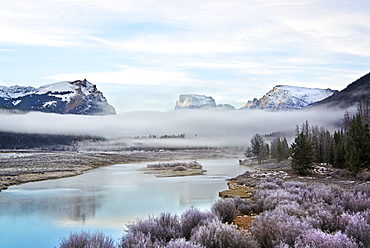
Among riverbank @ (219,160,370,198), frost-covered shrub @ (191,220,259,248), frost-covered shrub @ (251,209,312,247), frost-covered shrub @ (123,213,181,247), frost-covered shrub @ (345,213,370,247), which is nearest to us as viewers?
frost-covered shrub @ (191,220,259,248)

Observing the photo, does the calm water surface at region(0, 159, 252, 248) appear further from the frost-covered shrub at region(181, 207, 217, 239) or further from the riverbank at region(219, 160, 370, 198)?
the riverbank at region(219, 160, 370, 198)

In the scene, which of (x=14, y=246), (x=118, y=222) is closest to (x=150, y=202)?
(x=118, y=222)

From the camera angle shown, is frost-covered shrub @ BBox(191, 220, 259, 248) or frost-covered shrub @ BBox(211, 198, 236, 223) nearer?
frost-covered shrub @ BBox(191, 220, 259, 248)

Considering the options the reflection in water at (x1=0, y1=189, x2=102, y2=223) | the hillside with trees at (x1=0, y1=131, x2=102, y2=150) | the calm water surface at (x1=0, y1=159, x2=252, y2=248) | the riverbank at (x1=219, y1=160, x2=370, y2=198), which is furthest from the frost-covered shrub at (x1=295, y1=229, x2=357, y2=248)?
the hillside with trees at (x1=0, y1=131, x2=102, y2=150)

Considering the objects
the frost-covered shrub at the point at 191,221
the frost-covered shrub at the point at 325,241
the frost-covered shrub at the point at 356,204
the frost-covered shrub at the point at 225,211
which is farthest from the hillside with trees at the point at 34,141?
the frost-covered shrub at the point at 325,241

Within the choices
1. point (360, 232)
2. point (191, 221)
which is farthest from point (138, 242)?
point (360, 232)

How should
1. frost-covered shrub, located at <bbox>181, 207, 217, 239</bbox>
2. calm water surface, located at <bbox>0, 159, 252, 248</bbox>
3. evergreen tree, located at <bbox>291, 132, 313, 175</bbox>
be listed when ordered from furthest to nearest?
evergreen tree, located at <bbox>291, 132, 313, 175</bbox>, calm water surface, located at <bbox>0, 159, 252, 248</bbox>, frost-covered shrub, located at <bbox>181, 207, 217, 239</bbox>

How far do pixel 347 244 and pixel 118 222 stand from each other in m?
11.8

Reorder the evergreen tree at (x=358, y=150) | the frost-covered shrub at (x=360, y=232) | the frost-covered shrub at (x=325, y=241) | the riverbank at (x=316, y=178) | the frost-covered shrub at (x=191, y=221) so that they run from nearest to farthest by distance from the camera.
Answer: the frost-covered shrub at (x=325, y=241)
the frost-covered shrub at (x=360, y=232)
the frost-covered shrub at (x=191, y=221)
the riverbank at (x=316, y=178)
the evergreen tree at (x=358, y=150)

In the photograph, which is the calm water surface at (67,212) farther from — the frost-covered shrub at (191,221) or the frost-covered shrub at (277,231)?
the frost-covered shrub at (277,231)

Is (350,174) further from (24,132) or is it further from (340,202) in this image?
(24,132)

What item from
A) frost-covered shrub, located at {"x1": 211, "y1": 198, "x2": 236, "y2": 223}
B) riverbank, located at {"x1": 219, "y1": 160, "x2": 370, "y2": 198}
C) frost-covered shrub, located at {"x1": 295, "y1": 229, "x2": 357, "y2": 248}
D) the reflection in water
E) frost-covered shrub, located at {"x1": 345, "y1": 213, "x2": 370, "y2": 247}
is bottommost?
riverbank, located at {"x1": 219, "y1": 160, "x2": 370, "y2": 198}

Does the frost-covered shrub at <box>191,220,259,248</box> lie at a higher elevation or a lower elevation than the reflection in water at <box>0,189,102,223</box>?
higher

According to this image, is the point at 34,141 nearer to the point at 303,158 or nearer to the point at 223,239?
the point at 303,158
